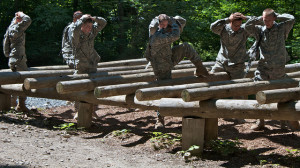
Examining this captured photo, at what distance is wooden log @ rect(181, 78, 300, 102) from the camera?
616 centimetres

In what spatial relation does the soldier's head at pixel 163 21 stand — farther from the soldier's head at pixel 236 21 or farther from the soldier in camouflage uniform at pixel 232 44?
the soldier's head at pixel 236 21

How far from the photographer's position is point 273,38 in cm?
725

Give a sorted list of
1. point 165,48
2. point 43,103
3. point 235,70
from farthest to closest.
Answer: point 43,103
point 235,70
point 165,48

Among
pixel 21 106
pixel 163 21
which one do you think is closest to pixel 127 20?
pixel 21 106

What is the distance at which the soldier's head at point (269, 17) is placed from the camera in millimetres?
6996

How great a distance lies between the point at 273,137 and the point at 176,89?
194 centimetres

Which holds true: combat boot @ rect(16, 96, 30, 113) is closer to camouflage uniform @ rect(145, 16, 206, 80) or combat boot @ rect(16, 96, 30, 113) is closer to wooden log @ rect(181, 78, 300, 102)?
camouflage uniform @ rect(145, 16, 206, 80)

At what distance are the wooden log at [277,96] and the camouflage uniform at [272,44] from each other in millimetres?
1465

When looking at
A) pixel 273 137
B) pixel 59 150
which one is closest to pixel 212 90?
pixel 273 137

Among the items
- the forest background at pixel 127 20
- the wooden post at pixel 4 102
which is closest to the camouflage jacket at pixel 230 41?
the wooden post at pixel 4 102

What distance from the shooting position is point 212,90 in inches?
251

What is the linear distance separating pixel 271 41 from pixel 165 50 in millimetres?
1839

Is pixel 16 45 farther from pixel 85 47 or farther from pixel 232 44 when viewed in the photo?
pixel 232 44

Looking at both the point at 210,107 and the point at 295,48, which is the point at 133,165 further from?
the point at 295,48
